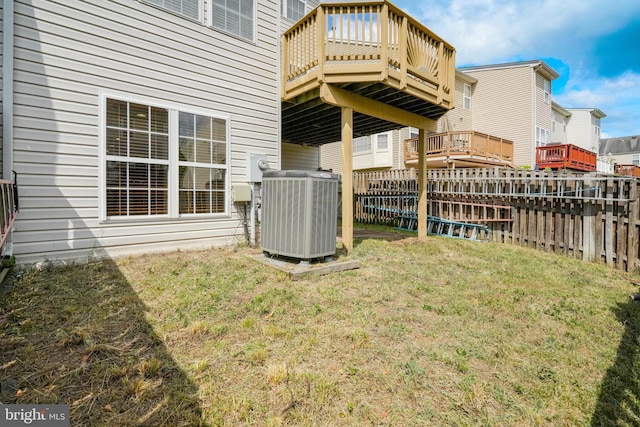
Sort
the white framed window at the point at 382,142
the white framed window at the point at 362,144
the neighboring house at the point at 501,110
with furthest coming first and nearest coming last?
the neighboring house at the point at 501,110, the white framed window at the point at 362,144, the white framed window at the point at 382,142

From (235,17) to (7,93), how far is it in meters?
3.64

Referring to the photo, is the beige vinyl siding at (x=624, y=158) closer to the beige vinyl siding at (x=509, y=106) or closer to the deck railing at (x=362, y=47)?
the beige vinyl siding at (x=509, y=106)

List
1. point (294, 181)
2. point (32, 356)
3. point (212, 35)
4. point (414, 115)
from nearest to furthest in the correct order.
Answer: point (32, 356), point (294, 181), point (212, 35), point (414, 115)

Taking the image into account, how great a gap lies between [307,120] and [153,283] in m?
5.33

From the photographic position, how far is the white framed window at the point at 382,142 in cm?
1539

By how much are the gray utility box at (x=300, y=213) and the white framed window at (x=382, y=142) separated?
11.7 meters

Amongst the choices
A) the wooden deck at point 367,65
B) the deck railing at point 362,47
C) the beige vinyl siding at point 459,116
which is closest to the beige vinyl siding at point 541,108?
the beige vinyl siding at point 459,116

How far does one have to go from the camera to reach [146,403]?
5.55ft

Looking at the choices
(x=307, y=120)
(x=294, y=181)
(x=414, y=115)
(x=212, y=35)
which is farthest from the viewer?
(x=307, y=120)

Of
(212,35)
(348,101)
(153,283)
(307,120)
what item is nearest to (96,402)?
(153,283)

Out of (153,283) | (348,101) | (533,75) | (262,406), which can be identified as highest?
(533,75)

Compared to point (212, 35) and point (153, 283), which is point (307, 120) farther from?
point (153, 283)

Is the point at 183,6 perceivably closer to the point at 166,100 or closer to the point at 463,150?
the point at 166,100

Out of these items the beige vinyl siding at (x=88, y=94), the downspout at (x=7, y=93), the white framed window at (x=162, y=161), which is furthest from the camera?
the white framed window at (x=162, y=161)
